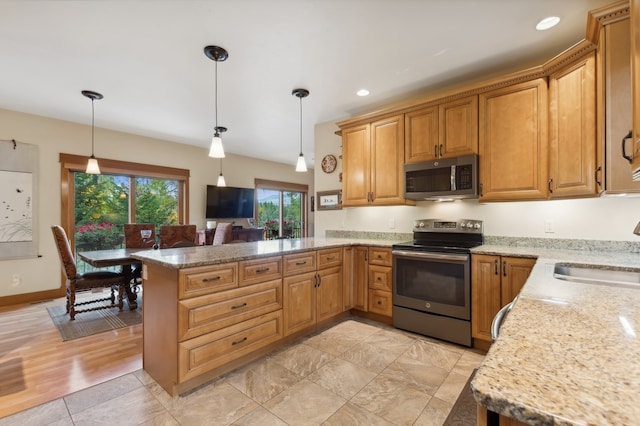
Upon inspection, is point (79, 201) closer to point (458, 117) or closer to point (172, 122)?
point (172, 122)

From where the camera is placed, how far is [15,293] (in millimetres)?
3945

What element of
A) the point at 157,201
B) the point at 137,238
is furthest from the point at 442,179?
the point at 157,201

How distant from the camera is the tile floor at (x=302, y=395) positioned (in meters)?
1.72

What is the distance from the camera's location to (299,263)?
273 cm

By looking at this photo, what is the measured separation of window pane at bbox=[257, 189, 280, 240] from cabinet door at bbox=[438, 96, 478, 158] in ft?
16.4

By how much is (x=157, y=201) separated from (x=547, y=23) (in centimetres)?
594

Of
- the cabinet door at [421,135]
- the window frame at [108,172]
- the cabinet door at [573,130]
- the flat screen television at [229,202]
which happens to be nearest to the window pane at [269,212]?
the flat screen television at [229,202]

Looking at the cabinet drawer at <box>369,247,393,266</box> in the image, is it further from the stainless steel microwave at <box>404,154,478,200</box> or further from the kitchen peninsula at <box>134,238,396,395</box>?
the kitchen peninsula at <box>134,238,396,395</box>

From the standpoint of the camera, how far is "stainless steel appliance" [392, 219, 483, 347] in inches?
102

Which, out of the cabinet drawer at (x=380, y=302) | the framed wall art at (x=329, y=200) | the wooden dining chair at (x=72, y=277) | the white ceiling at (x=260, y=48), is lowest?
the cabinet drawer at (x=380, y=302)

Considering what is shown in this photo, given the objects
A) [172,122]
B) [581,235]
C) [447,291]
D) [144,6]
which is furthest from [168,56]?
[581,235]

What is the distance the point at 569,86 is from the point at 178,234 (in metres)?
4.52

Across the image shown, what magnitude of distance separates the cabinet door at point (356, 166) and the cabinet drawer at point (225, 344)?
171 cm

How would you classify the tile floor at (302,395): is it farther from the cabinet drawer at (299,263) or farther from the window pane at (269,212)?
the window pane at (269,212)
